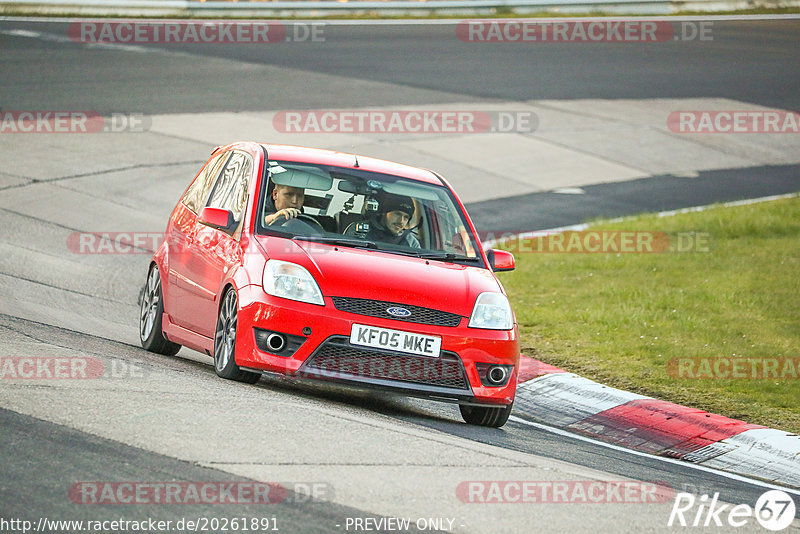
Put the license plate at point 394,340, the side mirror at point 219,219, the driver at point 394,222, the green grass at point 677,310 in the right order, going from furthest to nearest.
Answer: the green grass at point 677,310
the driver at point 394,222
the side mirror at point 219,219
the license plate at point 394,340

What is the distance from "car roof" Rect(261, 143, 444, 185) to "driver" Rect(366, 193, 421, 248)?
0.32 metres

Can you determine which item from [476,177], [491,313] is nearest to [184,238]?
[491,313]

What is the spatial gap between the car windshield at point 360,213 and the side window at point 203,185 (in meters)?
0.88

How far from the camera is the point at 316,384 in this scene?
30.7 ft

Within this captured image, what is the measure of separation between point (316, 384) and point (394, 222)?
1332 mm

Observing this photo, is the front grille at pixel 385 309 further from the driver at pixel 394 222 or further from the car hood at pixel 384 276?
the driver at pixel 394 222

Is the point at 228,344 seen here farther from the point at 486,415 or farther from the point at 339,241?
the point at 486,415

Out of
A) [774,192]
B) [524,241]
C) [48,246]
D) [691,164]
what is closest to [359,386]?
[48,246]

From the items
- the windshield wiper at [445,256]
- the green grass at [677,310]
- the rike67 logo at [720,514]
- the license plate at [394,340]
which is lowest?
the green grass at [677,310]

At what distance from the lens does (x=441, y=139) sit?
22.6m

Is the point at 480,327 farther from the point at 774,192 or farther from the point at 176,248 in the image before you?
the point at 774,192

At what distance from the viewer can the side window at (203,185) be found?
9.84 metres

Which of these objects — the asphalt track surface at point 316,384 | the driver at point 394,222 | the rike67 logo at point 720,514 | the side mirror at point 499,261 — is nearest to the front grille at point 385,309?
the asphalt track surface at point 316,384

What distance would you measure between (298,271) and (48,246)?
7.04 m
